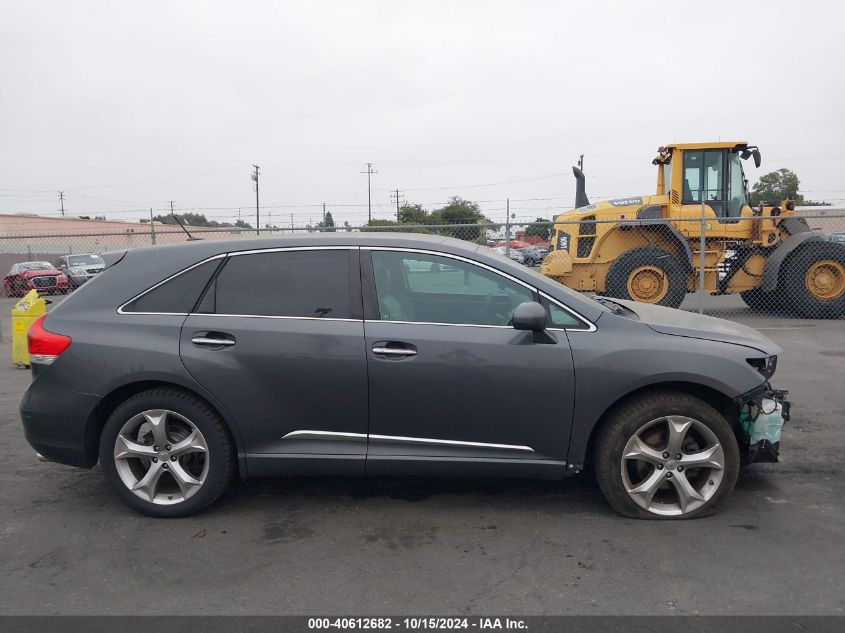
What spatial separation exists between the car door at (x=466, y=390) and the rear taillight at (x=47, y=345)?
1810 millimetres

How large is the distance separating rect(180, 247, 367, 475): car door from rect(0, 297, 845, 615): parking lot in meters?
0.44

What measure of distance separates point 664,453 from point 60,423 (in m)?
3.51

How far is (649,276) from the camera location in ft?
39.5

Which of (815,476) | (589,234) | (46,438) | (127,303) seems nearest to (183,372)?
(127,303)

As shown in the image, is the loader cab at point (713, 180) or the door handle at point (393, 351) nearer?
the door handle at point (393, 351)

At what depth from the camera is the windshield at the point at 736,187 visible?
11.9 m

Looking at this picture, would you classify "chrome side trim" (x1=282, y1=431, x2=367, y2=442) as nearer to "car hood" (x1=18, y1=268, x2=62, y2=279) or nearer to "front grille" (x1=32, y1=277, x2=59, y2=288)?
"front grille" (x1=32, y1=277, x2=59, y2=288)

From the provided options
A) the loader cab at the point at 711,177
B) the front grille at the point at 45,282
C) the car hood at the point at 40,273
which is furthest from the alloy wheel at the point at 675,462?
the car hood at the point at 40,273

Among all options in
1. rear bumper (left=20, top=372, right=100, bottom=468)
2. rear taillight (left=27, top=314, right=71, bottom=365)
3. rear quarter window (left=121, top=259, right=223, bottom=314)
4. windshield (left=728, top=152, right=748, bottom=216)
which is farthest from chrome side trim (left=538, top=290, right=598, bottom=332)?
windshield (left=728, top=152, right=748, bottom=216)

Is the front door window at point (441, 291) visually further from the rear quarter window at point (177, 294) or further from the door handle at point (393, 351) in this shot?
the rear quarter window at point (177, 294)

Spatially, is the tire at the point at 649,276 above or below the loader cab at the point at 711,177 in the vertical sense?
below

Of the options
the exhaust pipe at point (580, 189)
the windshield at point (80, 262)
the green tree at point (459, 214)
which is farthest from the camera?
the green tree at point (459, 214)

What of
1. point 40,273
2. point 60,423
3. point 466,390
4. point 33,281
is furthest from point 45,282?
point 466,390

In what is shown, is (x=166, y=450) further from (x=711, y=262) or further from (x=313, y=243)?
(x=711, y=262)
